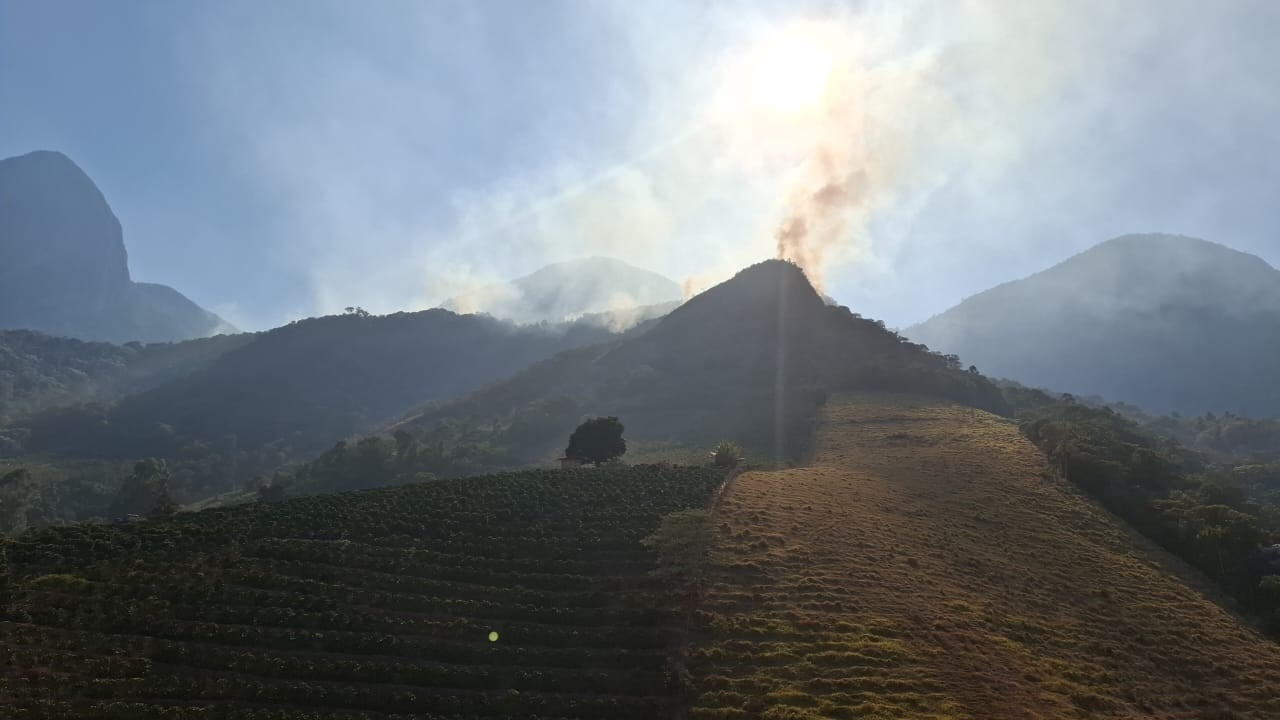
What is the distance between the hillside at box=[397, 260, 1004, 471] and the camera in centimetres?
11944

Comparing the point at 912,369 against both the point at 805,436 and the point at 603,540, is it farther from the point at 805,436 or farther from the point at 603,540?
the point at 603,540

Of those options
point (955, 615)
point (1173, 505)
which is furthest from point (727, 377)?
point (955, 615)

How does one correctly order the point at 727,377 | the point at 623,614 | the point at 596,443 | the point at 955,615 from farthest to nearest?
1. the point at 727,377
2. the point at 596,443
3. the point at 955,615
4. the point at 623,614

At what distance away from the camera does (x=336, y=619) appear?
3534 cm

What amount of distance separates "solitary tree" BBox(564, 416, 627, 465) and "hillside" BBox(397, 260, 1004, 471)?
2299 cm

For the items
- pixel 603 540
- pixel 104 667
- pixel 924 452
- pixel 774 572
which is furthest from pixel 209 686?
pixel 924 452

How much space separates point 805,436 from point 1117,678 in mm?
64187

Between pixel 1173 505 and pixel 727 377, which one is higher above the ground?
pixel 727 377

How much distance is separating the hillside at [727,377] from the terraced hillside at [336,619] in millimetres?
56478

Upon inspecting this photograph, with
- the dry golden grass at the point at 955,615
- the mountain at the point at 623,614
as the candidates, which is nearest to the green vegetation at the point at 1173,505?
the mountain at the point at 623,614

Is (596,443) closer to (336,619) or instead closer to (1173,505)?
(336,619)

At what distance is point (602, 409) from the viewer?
459 ft

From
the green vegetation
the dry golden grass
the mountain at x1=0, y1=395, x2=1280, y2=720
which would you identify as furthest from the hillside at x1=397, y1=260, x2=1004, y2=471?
the mountain at x1=0, y1=395, x2=1280, y2=720

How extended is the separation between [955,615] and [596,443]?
51.4 m
